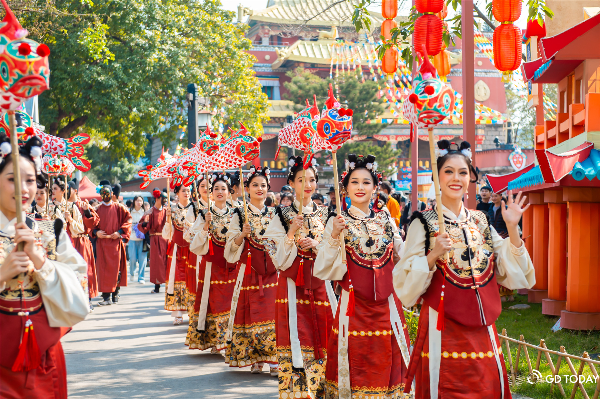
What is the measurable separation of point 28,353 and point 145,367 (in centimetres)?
439

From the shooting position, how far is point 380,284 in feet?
17.0

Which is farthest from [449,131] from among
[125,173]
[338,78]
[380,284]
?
[380,284]

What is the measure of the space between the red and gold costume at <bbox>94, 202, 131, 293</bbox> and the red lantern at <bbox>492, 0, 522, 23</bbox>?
8622 millimetres

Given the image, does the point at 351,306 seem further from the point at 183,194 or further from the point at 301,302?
the point at 183,194

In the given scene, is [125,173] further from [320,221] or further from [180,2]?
[320,221]

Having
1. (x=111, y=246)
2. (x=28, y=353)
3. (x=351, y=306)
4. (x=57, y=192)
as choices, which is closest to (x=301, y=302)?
(x=351, y=306)

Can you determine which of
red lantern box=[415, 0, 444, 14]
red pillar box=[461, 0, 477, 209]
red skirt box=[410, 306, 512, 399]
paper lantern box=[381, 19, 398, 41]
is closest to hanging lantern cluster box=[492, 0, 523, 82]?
red pillar box=[461, 0, 477, 209]

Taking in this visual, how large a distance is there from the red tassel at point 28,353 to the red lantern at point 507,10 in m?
5.81

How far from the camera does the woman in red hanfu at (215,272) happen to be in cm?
829

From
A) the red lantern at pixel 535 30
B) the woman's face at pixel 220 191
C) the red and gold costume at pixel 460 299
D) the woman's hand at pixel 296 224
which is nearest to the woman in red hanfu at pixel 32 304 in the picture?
the red and gold costume at pixel 460 299

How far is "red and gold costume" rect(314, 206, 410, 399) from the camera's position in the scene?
513cm

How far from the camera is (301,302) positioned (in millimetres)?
6234

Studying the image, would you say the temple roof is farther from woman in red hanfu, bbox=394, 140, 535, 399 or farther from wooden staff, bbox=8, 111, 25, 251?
wooden staff, bbox=8, 111, 25, 251

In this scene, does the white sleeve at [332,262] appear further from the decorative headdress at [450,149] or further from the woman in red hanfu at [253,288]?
the woman in red hanfu at [253,288]
